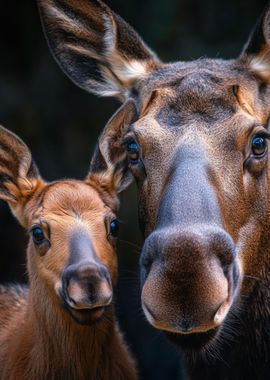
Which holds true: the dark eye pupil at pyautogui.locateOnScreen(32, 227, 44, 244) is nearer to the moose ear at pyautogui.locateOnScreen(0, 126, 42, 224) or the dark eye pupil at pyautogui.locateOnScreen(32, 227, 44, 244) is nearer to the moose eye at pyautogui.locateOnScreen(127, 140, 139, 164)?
the moose ear at pyautogui.locateOnScreen(0, 126, 42, 224)

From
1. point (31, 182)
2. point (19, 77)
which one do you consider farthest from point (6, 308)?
point (19, 77)

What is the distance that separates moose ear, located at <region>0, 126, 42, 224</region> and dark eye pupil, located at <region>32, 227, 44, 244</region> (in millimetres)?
866

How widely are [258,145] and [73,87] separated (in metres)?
9.81

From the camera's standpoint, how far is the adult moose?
660 cm

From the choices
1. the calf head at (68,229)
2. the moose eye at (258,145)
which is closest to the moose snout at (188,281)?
the calf head at (68,229)

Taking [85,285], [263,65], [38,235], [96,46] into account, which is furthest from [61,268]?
[263,65]

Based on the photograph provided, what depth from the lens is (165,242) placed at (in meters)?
6.68

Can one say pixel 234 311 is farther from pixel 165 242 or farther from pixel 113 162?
pixel 113 162

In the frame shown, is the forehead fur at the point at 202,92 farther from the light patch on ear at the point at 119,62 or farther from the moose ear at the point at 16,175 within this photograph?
the moose ear at the point at 16,175

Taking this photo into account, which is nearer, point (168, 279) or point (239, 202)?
point (168, 279)

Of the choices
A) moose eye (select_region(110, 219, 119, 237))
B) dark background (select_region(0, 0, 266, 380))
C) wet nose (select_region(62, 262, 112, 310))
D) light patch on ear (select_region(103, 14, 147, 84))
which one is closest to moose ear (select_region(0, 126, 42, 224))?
moose eye (select_region(110, 219, 119, 237))

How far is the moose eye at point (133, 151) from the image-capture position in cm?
811

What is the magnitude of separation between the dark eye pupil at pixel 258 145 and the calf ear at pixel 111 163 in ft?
6.47

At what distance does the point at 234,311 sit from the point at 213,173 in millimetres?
1320
